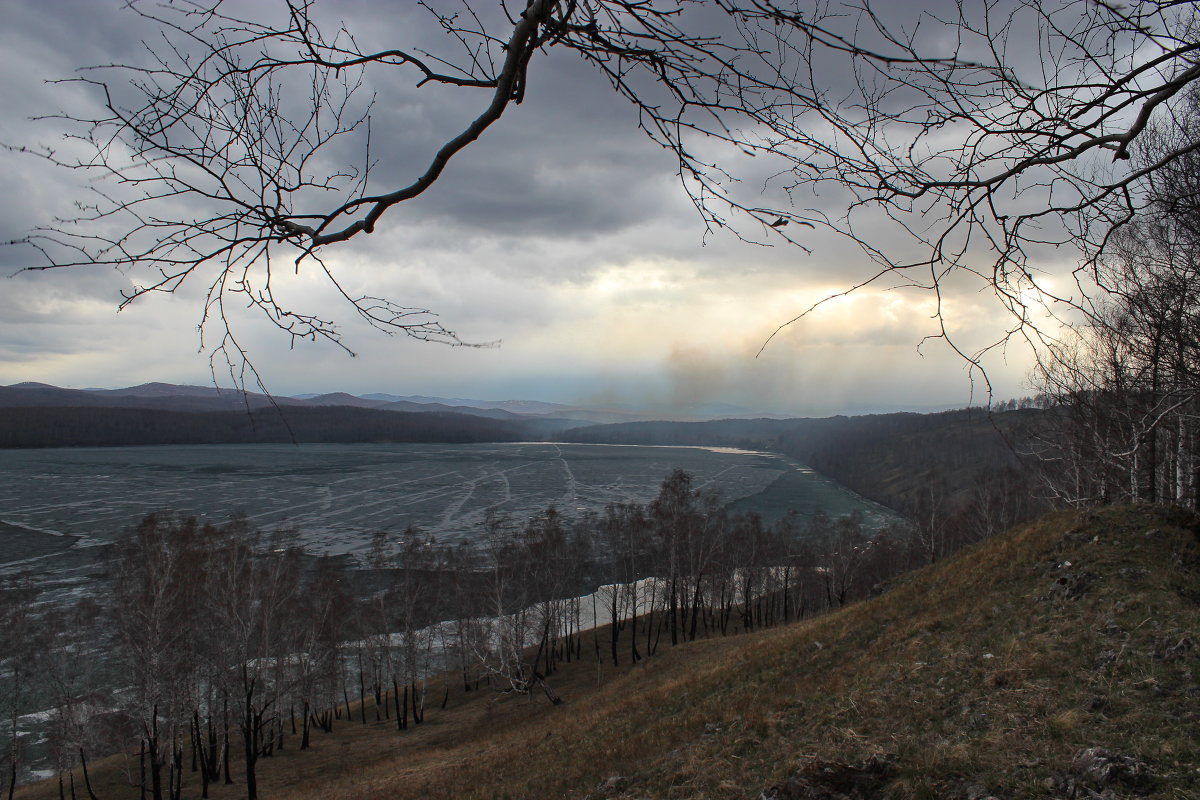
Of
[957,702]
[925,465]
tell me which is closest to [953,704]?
[957,702]

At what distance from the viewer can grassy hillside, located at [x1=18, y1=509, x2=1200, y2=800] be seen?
493 centimetres

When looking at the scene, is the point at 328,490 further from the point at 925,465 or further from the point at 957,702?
the point at 925,465

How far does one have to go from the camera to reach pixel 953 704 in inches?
268

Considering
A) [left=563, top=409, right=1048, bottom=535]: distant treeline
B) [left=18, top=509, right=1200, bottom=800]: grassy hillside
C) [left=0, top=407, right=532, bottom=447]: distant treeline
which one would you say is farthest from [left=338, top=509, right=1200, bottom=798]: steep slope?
[left=0, top=407, right=532, bottom=447]: distant treeline

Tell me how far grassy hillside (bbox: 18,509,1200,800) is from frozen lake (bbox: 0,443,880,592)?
4580cm

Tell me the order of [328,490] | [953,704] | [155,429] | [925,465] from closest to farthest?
[953,704]
[328,490]
[925,465]
[155,429]

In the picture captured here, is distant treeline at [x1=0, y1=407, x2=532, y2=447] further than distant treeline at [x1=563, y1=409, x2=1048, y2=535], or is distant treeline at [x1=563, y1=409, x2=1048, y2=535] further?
distant treeline at [x1=0, y1=407, x2=532, y2=447]

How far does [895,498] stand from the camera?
83.5 metres

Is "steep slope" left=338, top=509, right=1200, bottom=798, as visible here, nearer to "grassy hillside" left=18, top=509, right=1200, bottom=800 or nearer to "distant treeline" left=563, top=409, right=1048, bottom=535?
"grassy hillside" left=18, top=509, right=1200, bottom=800

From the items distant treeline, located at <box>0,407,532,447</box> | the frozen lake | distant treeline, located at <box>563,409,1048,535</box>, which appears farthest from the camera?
distant treeline, located at <box>0,407,532,447</box>

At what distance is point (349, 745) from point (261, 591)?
8.72m

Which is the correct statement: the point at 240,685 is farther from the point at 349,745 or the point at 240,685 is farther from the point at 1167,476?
the point at 1167,476

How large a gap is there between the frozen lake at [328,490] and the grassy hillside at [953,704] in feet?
150

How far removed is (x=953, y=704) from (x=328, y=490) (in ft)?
305
